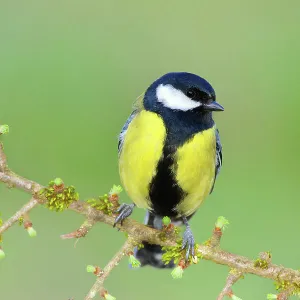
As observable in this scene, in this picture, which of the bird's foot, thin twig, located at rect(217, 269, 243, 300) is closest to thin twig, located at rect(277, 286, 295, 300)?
thin twig, located at rect(217, 269, 243, 300)

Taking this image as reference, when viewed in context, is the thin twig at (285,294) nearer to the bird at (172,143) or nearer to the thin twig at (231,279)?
the thin twig at (231,279)

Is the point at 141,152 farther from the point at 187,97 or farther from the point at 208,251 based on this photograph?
the point at 208,251

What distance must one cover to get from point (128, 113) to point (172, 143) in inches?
87.2

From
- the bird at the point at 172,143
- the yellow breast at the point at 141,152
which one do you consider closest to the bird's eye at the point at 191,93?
the bird at the point at 172,143

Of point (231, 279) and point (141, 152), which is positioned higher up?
point (141, 152)

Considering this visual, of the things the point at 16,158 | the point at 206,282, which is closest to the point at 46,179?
the point at 16,158

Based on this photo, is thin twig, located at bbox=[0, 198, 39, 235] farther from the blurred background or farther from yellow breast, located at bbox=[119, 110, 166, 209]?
the blurred background

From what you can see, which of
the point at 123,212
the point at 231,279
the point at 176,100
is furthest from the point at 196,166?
the point at 231,279

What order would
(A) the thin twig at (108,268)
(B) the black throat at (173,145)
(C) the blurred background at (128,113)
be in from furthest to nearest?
1. (C) the blurred background at (128,113)
2. (B) the black throat at (173,145)
3. (A) the thin twig at (108,268)

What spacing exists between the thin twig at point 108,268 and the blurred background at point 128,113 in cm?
184

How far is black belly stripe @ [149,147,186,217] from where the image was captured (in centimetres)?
269

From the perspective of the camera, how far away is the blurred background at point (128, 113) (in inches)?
164

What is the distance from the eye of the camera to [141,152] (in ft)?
8.92

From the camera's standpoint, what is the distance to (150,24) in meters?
5.75
